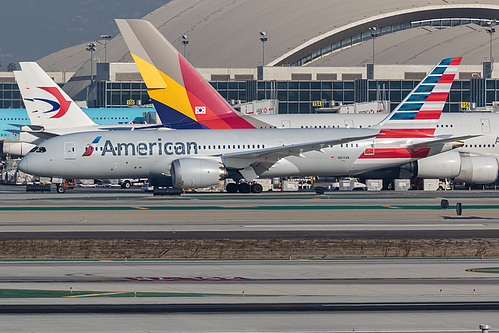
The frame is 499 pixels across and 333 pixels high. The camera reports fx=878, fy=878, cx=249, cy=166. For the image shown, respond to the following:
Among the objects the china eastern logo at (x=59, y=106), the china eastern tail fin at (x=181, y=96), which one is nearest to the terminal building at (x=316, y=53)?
the china eastern logo at (x=59, y=106)

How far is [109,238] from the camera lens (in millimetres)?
35125

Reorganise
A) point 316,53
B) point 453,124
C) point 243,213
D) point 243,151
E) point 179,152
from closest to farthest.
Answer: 1. point 243,213
2. point 179,152
3. point 243,151
4. point 453,124
5. point 316,53

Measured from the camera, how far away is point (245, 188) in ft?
198

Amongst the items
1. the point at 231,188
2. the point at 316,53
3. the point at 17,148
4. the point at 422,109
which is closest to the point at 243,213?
the point at 231,188

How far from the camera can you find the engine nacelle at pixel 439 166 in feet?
206

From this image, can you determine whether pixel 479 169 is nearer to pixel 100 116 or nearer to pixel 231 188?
pixel 231 188

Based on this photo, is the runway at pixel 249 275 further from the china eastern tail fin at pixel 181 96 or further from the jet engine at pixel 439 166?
the china eastern tail fin at pixel 181 96

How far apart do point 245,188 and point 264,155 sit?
12.1ft

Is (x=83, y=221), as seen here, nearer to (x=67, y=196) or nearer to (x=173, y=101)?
(x=67, y=196)

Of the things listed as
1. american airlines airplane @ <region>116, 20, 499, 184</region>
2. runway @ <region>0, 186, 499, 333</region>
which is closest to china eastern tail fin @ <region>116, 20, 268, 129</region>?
american airlines airplane @ <region>116, 20, 499, 184</region>

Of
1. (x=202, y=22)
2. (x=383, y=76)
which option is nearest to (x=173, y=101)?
(x=383, y=76)

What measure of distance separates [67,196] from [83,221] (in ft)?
52.7

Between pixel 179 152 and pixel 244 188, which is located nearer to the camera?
pixel 179 152

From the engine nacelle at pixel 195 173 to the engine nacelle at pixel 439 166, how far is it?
15252 mm
